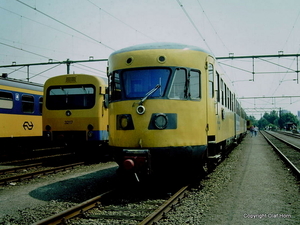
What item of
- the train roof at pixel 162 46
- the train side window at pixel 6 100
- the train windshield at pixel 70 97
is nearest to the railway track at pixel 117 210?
the train roof at pixel 162 46

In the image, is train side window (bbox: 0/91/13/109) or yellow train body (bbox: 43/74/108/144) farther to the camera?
train side window (bbox: 0/91/13/109)

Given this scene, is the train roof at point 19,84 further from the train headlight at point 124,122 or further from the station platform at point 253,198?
the station platform at point 253,198

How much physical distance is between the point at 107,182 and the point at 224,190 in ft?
9.46

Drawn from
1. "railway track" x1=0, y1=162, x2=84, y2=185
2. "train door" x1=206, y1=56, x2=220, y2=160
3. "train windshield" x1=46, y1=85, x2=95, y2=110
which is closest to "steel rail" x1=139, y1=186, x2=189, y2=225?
"train door" x1=206, y1=56, x2=220, y2=160

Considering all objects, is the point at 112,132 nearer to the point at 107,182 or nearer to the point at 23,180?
the point at 107,182

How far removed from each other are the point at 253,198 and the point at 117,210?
2.78 m

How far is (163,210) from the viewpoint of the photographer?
5.35 m

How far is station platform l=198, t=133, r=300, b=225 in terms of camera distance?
5.23 metres

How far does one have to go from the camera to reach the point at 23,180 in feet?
29.3

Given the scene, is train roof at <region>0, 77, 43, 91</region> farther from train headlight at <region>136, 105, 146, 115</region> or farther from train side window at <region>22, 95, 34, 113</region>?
train headlight at <region>136, 105, 146, 115</region>

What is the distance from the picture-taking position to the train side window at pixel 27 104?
14164mm

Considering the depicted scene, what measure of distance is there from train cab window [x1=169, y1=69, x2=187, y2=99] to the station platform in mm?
2140

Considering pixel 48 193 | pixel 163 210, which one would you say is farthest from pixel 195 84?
pixel 48 193

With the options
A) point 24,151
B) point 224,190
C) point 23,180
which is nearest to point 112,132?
point 224,190
